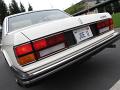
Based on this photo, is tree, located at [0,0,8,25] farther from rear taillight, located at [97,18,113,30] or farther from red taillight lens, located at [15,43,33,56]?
red taillight lens, located at [15,43,33,56]

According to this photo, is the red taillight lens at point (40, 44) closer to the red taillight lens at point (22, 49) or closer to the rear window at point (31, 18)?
the red taillight lens at point (22, 49)

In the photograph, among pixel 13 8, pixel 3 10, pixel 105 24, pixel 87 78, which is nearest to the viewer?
pixel 87 78

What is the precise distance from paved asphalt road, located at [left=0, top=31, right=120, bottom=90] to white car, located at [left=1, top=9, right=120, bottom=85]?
209 millimetres

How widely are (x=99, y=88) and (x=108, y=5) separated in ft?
95.2

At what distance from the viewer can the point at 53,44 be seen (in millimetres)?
3342

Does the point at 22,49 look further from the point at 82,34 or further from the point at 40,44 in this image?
the point at 82,34

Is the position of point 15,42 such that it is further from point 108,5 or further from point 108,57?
Result: point 108,5

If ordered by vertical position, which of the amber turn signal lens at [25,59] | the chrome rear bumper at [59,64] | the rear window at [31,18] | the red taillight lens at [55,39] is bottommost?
the chrome rear bumper at [59,64]

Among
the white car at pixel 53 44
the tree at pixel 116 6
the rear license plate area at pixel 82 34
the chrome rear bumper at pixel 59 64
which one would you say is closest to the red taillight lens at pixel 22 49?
the white car at pixel 53 44

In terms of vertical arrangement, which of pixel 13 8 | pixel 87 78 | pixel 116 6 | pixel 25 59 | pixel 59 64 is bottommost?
pixel 116 6

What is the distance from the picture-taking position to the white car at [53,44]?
3148mm

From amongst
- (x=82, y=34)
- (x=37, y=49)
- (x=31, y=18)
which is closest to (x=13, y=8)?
(x=31, y=18)

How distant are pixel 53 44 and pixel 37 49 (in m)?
0.26

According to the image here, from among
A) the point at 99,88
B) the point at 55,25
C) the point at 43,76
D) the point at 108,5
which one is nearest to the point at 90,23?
the point at 55,25
